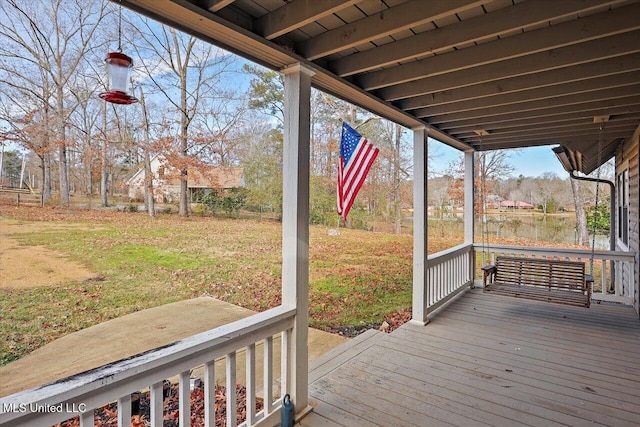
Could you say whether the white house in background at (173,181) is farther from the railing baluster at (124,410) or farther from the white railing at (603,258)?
the white railing at (603,258)

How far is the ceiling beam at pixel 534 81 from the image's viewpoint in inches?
91.5

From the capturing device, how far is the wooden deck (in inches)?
86.4

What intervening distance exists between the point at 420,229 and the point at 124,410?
3384 mm

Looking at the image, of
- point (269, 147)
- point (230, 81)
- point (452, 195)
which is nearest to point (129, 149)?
point (230, 81)

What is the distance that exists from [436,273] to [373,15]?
3.47 metres

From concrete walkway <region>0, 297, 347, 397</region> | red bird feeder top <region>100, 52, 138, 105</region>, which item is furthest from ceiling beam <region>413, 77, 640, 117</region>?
concrete walkway <region>0, 297, 347, 397</region>

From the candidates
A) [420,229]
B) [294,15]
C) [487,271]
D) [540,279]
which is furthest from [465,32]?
[540,279]

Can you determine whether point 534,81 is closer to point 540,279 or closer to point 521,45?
point 521,45

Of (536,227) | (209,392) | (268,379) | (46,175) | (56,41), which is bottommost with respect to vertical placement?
(268,379)

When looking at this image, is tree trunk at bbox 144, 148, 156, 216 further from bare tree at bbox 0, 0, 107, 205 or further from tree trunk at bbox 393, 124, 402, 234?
tree trunk at bbox 393, 124, 402, 234

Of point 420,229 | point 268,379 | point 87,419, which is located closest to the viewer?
point 87,419

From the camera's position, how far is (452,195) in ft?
30.6

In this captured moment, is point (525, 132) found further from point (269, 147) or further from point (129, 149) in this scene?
point (129, 149)

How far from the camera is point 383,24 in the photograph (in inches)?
72.2
